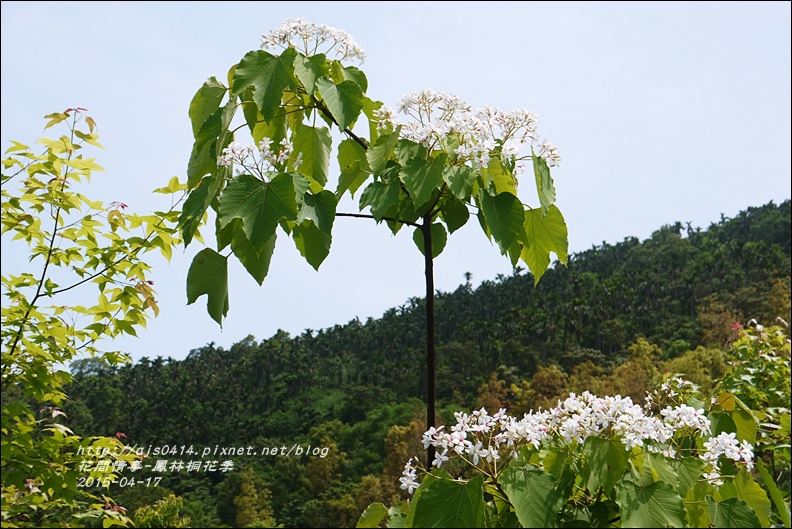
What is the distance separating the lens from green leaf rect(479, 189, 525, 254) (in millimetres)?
1449

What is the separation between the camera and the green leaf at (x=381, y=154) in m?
1.50

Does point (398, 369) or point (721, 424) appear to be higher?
point (398, 369)

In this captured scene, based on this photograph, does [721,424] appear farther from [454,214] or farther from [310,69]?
[310,69]

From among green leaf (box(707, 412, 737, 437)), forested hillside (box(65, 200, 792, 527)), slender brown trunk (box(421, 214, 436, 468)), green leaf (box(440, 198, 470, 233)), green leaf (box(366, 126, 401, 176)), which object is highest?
forested hillside (box(65, 200, 792, 527))

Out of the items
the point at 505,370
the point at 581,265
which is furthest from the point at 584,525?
the point at 581,265

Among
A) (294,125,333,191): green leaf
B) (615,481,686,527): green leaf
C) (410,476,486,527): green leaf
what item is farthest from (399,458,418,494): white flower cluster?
(294,125,333,191): green leaf

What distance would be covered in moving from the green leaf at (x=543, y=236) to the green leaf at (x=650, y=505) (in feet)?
1.82

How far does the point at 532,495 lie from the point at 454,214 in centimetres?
70

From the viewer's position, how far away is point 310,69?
1.49m

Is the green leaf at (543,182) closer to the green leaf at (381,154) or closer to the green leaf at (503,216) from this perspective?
the green leaf at (503,216)

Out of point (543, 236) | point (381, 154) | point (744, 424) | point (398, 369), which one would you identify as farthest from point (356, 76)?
point (398, 369)

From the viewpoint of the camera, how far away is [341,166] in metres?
1.76

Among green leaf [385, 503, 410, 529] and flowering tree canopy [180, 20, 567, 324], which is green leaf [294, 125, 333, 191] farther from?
green leaf [385, 503, 410, 529]

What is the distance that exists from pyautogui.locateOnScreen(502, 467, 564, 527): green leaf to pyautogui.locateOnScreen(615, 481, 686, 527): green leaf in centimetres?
10
